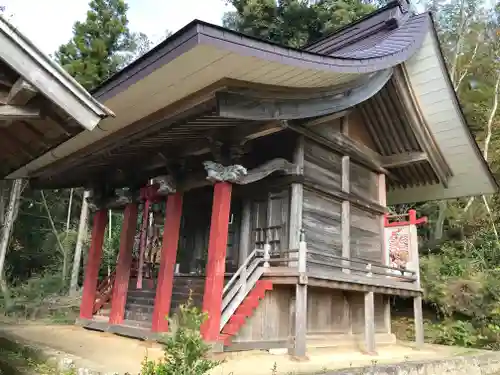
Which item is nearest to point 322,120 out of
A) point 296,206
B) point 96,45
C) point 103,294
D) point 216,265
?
point 296,206

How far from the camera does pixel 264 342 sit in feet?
24.0

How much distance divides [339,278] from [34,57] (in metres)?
6.11

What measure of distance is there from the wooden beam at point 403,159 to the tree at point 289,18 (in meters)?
12.7

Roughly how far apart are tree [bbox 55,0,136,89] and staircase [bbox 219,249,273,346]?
1284cm

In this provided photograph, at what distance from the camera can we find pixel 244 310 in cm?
713

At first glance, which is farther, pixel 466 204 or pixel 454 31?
pixel 454 31

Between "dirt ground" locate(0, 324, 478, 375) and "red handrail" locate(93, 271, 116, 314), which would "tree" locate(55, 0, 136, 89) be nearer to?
"red handrail" locate(93, 271, 116, 314)

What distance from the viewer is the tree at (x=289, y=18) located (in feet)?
72.4

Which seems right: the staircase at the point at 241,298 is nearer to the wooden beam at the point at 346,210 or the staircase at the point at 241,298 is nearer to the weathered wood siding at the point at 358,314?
the wooden beam at the point at 346,210

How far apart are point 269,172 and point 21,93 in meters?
4.65

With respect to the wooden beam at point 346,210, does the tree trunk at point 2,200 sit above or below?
above

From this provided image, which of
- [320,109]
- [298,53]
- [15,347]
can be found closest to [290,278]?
[320,109]

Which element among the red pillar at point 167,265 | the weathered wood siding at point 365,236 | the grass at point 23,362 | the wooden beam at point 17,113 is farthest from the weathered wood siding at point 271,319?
the wooden beam at point 17,113

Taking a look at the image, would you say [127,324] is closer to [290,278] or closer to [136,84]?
[290,278]
